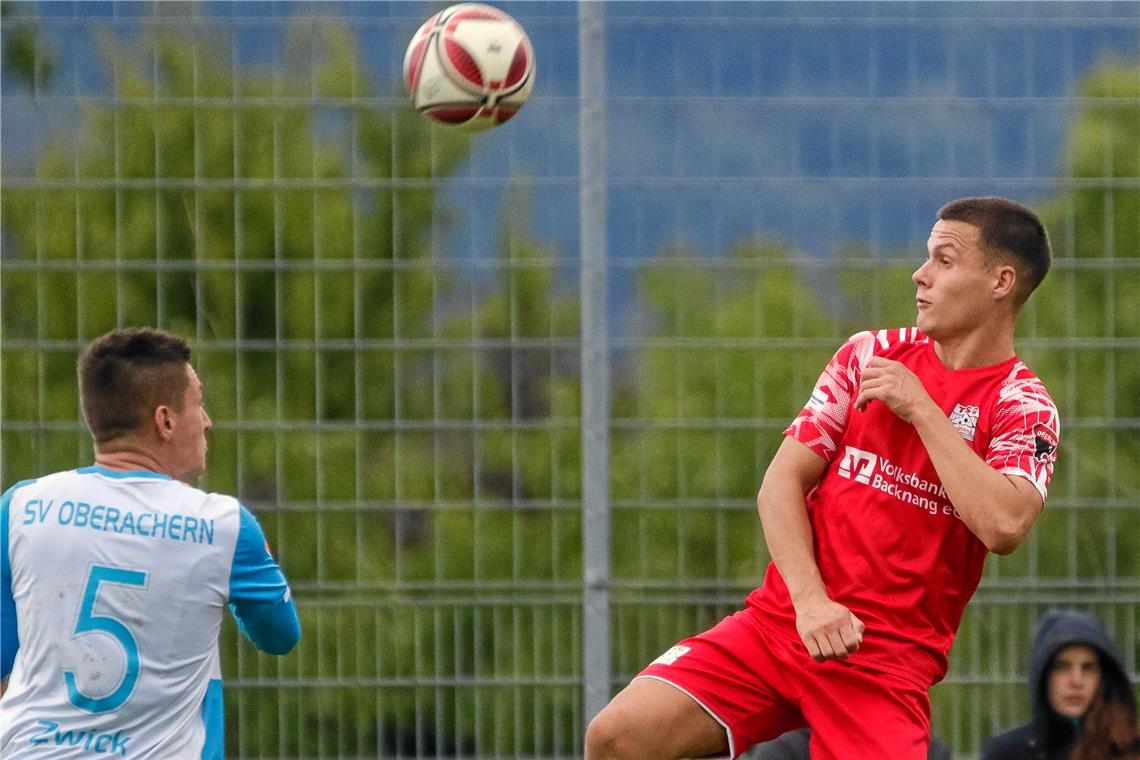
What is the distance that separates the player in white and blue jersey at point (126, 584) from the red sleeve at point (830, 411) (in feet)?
4.06

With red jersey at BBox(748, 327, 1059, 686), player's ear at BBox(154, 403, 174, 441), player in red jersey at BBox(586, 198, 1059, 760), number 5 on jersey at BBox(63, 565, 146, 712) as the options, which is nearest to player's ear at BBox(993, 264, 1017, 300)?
player in red jersey at BBox(586, 198, 1059, 760)

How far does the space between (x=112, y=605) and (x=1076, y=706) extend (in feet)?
10.8

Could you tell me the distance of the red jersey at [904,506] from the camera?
381 cm

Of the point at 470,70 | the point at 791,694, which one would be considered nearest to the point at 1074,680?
the point at 791,694

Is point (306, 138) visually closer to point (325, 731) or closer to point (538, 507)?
point (538, 507)

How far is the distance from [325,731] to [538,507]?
3.53 feet

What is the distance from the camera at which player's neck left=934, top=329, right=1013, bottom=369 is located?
3.88 metres

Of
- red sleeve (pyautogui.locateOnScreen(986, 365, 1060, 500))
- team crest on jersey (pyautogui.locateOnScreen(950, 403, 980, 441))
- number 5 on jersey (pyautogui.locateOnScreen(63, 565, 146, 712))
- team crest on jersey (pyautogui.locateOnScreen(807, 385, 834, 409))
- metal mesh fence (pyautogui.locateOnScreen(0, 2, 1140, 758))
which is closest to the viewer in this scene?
number 5 on jersey (pyautogui.locateOnScreen(63, 565, 146, 712))

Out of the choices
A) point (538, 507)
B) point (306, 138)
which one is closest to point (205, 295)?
point (306, 138)

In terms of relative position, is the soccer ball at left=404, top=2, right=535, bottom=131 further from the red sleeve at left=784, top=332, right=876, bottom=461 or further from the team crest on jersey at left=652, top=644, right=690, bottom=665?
the team crest on jersey at left=652, top=644, right=690, bottom=665

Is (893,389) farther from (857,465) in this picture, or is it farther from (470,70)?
(470,70)

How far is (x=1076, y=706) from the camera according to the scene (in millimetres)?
5410

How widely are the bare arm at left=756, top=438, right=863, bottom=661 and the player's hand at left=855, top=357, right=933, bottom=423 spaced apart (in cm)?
23

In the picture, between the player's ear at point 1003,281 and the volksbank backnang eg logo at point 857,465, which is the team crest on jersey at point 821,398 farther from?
the player's ear at point 1003,281
